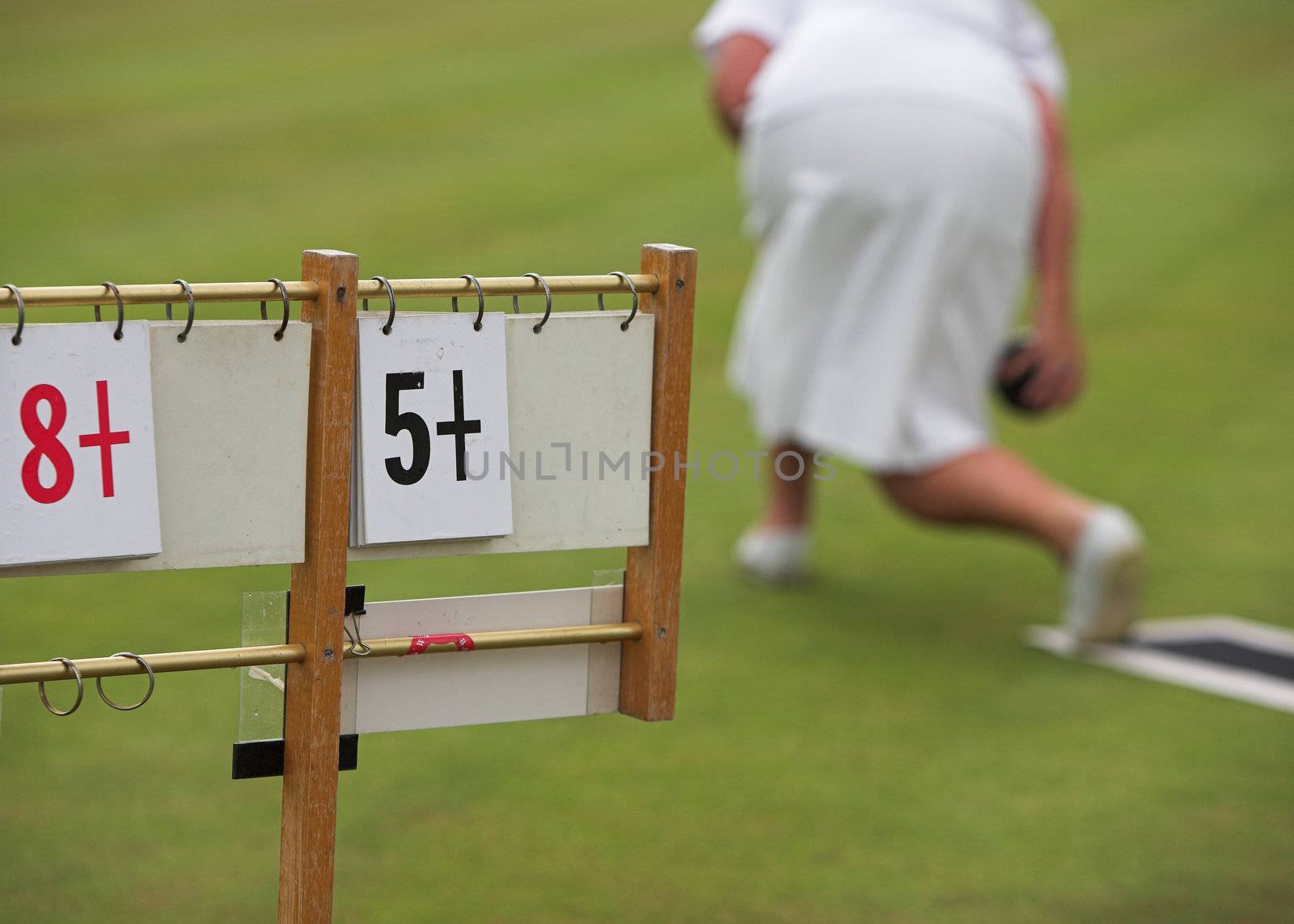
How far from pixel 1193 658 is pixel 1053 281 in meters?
0.87

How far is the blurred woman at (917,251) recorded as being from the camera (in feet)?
13.0

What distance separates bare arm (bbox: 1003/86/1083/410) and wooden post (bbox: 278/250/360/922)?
8.62ft

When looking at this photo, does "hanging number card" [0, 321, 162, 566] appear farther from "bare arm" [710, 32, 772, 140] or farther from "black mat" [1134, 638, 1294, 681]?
"black mat" [1134, 638, 1294, 681]

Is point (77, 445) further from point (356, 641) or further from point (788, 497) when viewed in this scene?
point (788, 497)

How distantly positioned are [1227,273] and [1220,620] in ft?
15.6

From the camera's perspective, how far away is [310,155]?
9844 millimetres

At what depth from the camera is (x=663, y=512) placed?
6.67 ft

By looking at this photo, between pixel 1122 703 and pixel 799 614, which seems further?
pixel 799 614

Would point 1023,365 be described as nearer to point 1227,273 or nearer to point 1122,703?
point 1122,703

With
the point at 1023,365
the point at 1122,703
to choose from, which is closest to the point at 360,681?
the point at 1122,703

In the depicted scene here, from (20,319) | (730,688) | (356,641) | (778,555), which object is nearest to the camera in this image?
(20,319)

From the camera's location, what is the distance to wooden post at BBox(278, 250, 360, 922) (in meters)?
1.82

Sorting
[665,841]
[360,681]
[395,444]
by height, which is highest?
[395,444]

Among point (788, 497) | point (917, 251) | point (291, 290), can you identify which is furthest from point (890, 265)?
point (291, 290)
